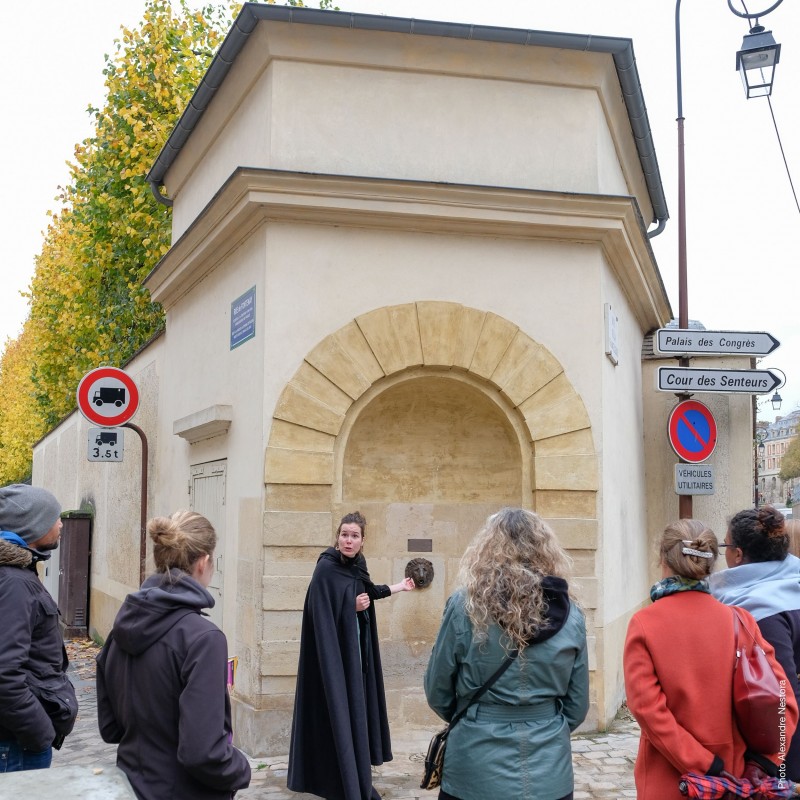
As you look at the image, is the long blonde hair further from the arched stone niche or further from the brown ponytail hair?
the arched stone niche

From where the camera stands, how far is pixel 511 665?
3.22 metres

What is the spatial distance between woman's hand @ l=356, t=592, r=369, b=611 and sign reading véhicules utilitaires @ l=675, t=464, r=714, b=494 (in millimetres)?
4920

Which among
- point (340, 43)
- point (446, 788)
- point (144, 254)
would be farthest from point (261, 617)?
point (144, 254)

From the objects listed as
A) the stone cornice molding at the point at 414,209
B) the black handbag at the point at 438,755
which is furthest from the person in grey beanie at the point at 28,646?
the stone cornice molding at the point at 414,209

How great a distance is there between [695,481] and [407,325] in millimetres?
3973

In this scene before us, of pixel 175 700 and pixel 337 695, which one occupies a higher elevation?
pixel 175 700

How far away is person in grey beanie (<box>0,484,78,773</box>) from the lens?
3.49m

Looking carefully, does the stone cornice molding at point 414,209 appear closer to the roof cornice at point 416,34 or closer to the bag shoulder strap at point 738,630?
the roof cornice at point 416,34

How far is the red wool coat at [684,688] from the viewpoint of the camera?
3.28 metres

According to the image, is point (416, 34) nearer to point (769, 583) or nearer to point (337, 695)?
Result: point (337, 695)

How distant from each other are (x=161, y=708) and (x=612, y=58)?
254 inches

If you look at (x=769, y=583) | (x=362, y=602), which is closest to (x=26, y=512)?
(x=362, y=602)

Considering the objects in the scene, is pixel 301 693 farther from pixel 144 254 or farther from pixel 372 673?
pixel 144 254

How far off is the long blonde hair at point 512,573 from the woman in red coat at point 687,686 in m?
0.39
